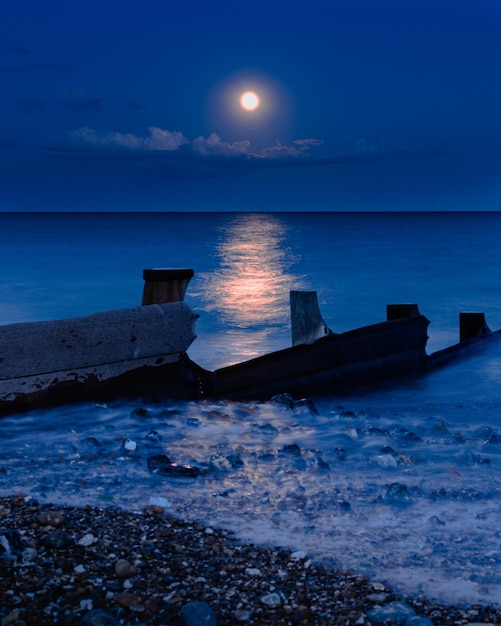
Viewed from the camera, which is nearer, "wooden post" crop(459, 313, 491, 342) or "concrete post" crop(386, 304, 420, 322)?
"concrete post" crop(386, 304, 420, 322)

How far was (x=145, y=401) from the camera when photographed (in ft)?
21.4

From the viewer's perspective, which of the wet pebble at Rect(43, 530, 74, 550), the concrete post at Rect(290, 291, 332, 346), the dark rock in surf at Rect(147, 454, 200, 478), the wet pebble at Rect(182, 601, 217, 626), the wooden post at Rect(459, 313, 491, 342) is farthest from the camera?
the wooden post at Rect(459, 313, 491, 342)

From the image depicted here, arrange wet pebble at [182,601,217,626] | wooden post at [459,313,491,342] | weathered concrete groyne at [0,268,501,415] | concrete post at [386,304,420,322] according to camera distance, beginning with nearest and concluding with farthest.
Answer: wet pebble at [182,601,217,626] < weathered concrete groyne at [0,268,501,415] < concrete post at [386,304,420,322] < wooden post at [459,313,491,342]

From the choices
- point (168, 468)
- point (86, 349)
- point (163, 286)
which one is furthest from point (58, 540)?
point (163, 286)

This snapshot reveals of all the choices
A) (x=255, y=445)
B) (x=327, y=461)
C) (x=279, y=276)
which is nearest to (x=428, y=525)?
(x=327, y=461)

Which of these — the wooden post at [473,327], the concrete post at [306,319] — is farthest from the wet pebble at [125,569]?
the wooden post at [473,327]

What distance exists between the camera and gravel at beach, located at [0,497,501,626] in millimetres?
2861

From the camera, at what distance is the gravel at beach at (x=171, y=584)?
2861mm

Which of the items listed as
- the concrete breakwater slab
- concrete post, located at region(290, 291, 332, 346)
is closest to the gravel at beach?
the concrete breakwater slab

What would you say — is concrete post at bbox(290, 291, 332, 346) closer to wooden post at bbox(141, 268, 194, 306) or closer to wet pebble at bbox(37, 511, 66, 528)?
wooden post at bbox(141, 268, 194, 306)

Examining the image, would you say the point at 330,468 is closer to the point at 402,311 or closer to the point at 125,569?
the point at 125,569

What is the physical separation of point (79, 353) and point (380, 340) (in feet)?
11.3

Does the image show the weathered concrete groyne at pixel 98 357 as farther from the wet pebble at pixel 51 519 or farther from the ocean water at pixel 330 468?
the wet pebble at pixel 51 519

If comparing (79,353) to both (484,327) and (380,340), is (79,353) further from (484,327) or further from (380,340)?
(484,327)
